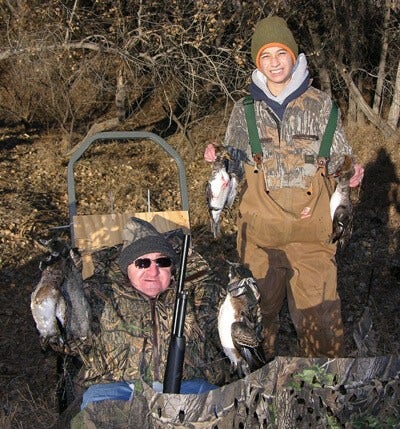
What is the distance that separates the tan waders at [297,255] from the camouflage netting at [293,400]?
2168mm

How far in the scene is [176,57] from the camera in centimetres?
999

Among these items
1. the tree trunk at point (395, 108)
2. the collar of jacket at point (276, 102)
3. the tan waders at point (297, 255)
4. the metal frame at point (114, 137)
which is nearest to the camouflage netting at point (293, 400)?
the tan waders at point (297, 255)

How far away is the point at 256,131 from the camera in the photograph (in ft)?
14.5

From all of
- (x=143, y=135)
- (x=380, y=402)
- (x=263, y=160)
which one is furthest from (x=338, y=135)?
(x=380, y=402)

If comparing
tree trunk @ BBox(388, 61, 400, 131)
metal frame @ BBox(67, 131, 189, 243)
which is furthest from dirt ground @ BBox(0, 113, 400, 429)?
metal frame @ BBox(67, 131, 189, 243)

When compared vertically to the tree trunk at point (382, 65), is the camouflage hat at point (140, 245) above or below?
below

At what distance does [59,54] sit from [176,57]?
4.98 ft

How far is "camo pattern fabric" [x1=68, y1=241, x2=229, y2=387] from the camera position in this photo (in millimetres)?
3721

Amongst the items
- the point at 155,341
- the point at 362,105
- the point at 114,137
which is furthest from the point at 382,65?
the point at 155,341

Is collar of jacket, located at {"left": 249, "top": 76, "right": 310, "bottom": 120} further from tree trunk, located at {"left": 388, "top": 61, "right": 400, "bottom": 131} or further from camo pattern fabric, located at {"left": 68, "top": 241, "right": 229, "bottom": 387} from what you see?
tree trunk, located at {"left": 388, "top": 61, "right": 400, "bottom": 131}

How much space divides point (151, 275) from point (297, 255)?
1188 mm

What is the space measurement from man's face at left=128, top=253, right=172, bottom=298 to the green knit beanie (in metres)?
1.44

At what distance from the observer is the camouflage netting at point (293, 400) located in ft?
6.94

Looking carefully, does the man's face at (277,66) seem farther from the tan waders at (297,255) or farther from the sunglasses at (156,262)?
the sunglasses at (156,262)
